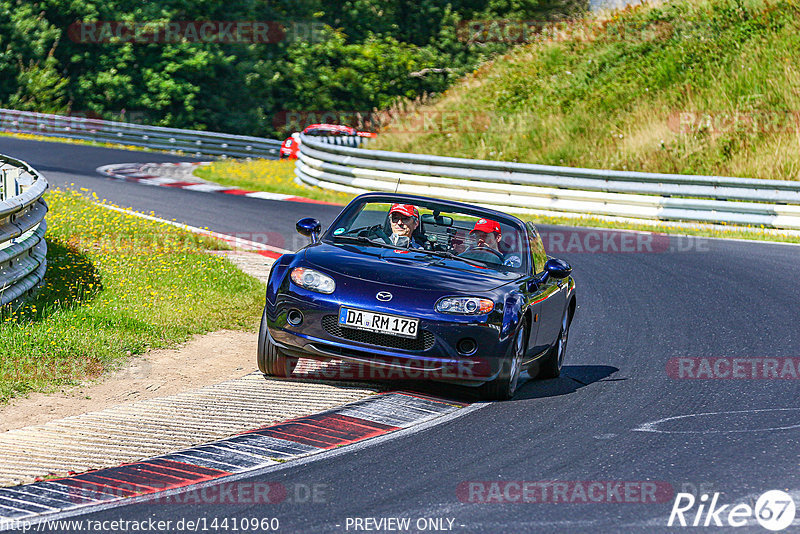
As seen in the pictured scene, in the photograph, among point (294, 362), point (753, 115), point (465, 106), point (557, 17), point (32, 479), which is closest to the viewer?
→ point (32, 479)

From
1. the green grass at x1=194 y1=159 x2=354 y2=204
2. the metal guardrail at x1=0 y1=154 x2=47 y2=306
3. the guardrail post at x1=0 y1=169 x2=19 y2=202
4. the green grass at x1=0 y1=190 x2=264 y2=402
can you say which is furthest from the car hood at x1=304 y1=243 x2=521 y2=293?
the green grass at x1=194 y1=159 x2=354 y2=204

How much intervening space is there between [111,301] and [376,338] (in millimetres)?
3921

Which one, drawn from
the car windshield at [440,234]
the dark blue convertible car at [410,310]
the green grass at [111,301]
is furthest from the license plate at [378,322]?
the green grass at [111,301]

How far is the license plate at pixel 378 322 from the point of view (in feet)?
24.7

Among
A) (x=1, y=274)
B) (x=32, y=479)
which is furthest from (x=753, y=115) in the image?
(x=32, y=479)

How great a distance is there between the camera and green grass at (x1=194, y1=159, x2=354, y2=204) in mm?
24219

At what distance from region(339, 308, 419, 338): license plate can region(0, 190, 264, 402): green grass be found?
2.04 m

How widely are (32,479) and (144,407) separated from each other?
5.46 feet

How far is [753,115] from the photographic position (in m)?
26.2

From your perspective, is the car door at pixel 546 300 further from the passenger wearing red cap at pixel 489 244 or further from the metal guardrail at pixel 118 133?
the metal guardrail at pixel 118 133

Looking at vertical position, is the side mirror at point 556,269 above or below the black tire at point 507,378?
above

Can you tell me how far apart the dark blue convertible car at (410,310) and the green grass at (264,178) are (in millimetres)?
14310

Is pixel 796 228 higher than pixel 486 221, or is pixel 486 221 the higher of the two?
pixel 486 221

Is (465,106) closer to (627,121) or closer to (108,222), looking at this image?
(627,121)
